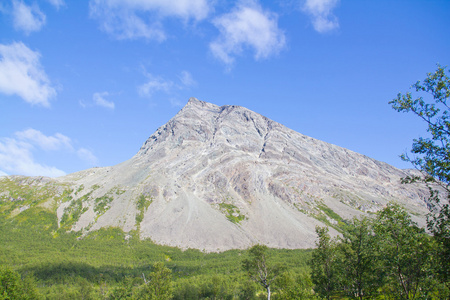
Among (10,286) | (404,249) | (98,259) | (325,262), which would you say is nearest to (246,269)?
(325,262)

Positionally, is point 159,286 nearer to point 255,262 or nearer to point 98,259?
point 255,262

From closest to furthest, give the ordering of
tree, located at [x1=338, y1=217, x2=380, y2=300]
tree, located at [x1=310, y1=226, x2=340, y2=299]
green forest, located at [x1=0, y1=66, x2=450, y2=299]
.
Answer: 1. green forest, located at [x1=0, y1=66, x2=450, y2=299]
2. tree, located at [x1=338, y1=217, x2=380, y2=300]
3. tree, located at [x1=310, y1=226, x2=340, y2=299]

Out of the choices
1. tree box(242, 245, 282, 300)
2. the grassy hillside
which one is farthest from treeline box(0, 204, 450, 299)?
the grassy hillside

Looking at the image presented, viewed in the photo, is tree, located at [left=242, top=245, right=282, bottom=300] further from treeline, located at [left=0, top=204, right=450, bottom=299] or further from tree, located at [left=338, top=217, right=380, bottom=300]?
tree, located at [left=338, top=217, right=380, bottom=300]

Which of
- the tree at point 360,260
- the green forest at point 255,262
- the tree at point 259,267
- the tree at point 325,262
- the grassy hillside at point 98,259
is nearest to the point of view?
the green forest at point 255,262

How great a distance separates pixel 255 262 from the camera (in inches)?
2371

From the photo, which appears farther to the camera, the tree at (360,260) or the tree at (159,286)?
the tree at (159,286)

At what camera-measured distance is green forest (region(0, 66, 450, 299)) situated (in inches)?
678

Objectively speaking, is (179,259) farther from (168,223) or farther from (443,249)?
(443,249)

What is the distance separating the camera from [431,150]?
1633 centimetres

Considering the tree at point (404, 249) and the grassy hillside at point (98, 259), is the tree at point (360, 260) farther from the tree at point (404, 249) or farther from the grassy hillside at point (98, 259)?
the grassy hillside at point (98, 259)

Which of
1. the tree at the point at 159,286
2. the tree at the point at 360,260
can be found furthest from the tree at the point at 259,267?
the tree at the point at 360,260

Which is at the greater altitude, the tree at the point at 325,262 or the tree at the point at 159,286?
the tree at the point at 325,262

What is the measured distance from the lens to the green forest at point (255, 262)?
17219 millimetres
